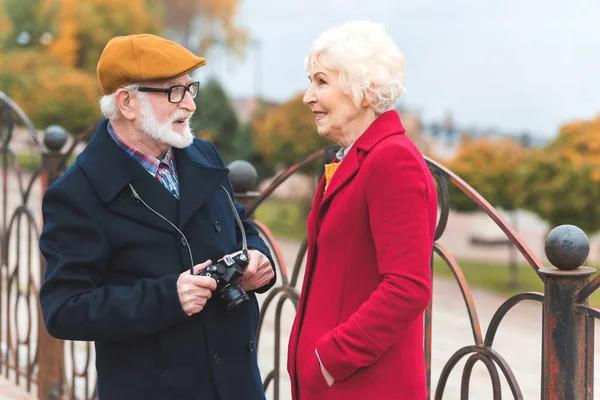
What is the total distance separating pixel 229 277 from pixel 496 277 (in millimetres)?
14493

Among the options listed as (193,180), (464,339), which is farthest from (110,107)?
(464,339)

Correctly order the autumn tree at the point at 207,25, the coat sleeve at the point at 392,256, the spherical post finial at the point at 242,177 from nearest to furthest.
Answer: the coat sleeve at the point at 392,256 → the spherical post finial at the point at 242,177 → the autumn tree at the point at 207,25

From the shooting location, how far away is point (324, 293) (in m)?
1.93

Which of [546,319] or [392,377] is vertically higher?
[546,319]

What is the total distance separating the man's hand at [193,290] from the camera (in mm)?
2035

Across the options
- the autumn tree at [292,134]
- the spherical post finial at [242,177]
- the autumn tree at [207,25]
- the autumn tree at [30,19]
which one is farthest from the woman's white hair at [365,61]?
the autumn tree at [207,25]

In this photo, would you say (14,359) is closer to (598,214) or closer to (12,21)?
(598,214)

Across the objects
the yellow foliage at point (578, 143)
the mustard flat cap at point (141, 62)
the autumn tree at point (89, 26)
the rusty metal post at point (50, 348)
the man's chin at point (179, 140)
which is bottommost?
the rusty metal post at point (50, 348)

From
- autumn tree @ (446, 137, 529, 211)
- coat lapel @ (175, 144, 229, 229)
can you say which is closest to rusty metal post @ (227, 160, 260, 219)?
coat lapel @ (175, 144, 229, 229)

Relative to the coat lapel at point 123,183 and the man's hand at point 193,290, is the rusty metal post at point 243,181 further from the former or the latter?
the man's hand at point 193,290

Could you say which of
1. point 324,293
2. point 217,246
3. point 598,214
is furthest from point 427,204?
point 598,214

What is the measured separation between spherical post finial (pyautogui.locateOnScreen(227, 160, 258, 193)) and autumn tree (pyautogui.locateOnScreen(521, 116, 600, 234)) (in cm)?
1140

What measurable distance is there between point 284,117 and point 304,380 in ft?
53.1

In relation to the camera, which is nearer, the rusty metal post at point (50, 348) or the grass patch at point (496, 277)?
the rusty metal post at point (50, 348)
